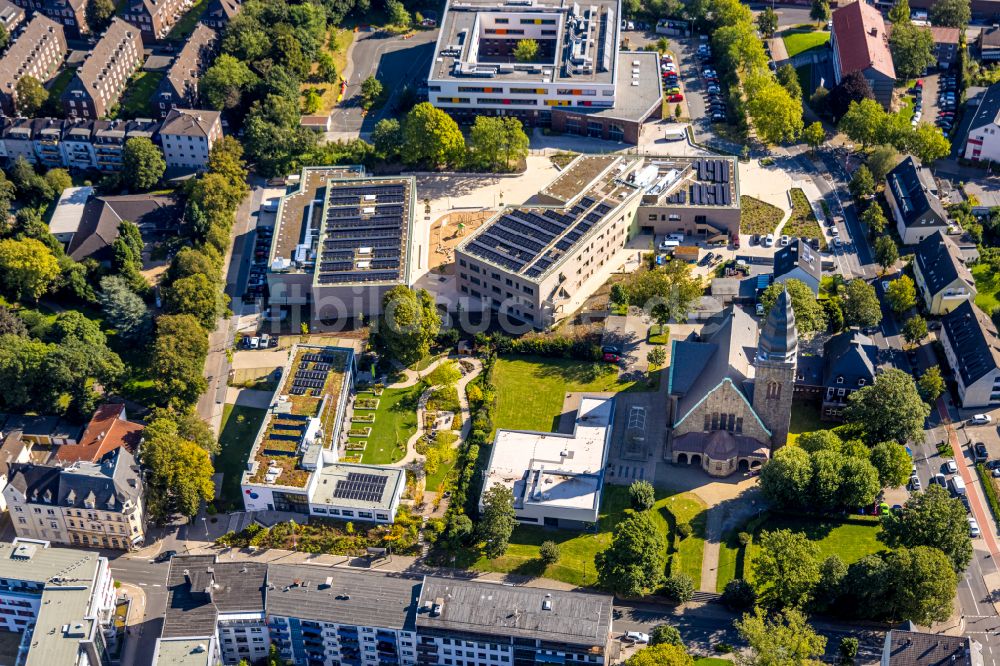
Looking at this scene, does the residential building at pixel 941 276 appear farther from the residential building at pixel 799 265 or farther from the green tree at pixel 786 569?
the green tree at pixel 786 569

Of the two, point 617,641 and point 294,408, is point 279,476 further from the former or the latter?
point 617,641

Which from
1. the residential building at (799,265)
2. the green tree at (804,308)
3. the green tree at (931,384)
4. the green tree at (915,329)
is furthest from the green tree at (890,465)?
the residential building at (799,265)


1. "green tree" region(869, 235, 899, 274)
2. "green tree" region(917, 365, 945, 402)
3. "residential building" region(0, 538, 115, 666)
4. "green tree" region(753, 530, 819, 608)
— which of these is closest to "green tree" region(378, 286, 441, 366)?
"residential building" region(0, 538, 115, 666)

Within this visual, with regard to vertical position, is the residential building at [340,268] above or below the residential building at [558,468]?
above

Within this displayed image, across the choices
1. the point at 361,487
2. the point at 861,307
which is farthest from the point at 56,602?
the point at 861,307

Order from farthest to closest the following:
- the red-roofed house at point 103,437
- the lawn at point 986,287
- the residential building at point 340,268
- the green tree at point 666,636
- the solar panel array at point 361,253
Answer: the solar panel array at point 361,253 < the residential building at point 340,268 < the lawn at point 986,287 < the red-roofed house at point 103,437 < the green tree at point 666,636

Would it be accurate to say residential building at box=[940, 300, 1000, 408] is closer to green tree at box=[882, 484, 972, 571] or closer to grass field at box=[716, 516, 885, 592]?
green tree at box=[882, 484, 972, 571]

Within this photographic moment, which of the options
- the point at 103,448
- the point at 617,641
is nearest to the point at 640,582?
the point at 617,641
